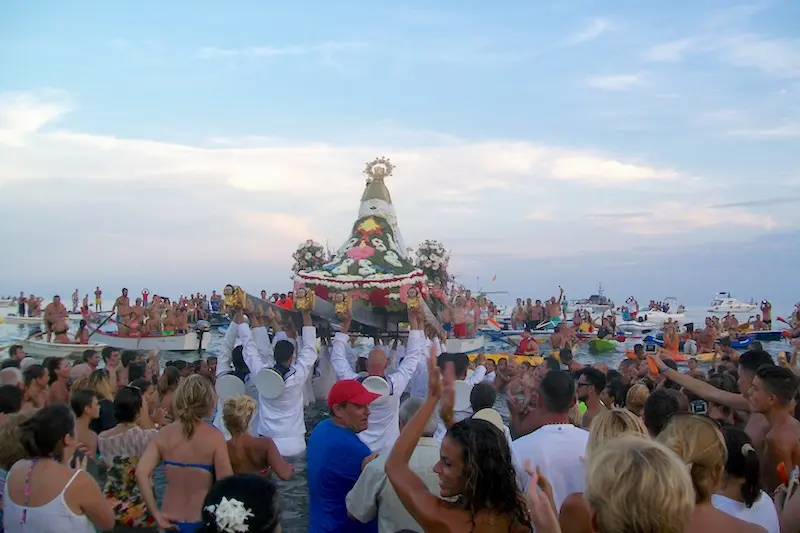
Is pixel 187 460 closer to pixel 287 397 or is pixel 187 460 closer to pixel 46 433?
pixel 46 433

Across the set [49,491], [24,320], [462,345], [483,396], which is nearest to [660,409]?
[483,396]

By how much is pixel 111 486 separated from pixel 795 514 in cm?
464

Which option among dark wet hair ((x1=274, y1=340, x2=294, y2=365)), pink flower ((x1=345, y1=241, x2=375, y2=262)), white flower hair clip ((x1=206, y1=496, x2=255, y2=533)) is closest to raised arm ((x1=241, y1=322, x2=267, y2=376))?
dark wet hair ((x1=274, y1=340, x2=294, y2=365))

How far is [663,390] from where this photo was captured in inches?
177

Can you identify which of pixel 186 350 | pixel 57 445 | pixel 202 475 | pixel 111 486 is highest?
pixel 57 445

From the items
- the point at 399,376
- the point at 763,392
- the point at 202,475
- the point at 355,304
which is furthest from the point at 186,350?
the point at 763,392

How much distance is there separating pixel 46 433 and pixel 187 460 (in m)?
0.92

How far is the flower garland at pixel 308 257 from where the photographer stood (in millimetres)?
12852

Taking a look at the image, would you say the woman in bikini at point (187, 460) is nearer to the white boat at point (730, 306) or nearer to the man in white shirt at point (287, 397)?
the man in white shirt at point (287, 397)

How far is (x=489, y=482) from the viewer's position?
263 centimetres

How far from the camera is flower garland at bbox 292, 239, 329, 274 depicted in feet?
42.2

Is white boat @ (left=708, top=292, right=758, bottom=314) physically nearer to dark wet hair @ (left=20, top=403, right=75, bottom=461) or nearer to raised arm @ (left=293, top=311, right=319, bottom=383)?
raised arm @ (left=293, top=311, right=319, bottom=383)

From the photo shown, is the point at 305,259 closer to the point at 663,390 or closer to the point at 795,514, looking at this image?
the point at 663,390

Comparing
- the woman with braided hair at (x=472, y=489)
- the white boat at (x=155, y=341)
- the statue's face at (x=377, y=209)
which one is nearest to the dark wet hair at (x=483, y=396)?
the woman with braided hair at (x=472, y=489)
